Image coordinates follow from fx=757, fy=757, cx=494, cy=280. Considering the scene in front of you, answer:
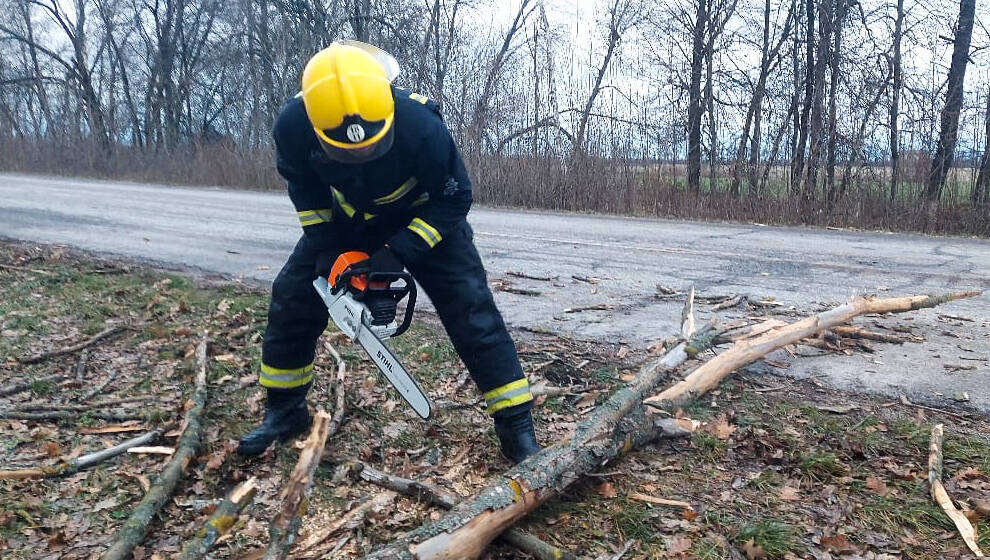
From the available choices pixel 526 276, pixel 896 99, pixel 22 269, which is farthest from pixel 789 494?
pixel 896 99

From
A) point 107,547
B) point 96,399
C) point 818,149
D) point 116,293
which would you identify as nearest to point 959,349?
point 107,547

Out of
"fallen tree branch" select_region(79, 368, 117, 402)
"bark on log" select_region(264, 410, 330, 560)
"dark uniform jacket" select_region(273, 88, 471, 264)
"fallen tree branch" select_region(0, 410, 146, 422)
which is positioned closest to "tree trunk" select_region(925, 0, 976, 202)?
"dark uniform jacket" select_region(273, 88, 471, 264)

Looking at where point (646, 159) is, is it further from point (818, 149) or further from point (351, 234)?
point (351, 234)

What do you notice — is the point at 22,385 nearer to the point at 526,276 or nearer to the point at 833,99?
the point at 526,276

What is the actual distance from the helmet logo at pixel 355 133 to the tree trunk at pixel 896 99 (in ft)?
38.6

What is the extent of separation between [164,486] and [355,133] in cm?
172

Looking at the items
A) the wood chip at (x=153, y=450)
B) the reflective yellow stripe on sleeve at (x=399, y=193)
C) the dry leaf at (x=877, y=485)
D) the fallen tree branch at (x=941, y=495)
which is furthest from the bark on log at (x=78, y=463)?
the fallen tree branch at (x=941, y=495)

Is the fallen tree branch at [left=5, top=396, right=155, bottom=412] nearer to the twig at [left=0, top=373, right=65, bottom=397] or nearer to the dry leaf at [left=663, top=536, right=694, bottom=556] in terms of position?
the twig at [left=0, top=373, right=65, bottom=397]

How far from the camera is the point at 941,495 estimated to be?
9.75ft

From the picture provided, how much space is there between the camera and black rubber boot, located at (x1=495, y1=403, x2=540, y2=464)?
346cm

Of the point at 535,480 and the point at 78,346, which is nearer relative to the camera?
the point at 535,480

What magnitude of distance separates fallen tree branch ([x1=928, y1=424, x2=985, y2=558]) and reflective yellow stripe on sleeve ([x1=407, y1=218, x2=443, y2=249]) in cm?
228

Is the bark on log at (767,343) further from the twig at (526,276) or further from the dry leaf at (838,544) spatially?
the twig at (526,276)

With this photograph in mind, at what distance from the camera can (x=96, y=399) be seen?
4.36 m
